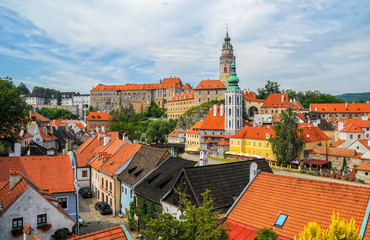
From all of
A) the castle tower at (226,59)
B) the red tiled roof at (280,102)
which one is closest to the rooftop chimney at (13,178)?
the red tiled roof at (280,102)

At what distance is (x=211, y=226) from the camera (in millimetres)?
9625

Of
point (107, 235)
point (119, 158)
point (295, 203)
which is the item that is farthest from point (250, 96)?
point (107, 235)

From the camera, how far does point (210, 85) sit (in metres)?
102

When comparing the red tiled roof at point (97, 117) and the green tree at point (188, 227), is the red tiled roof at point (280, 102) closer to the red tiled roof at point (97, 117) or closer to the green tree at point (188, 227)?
the red tiled roof at point (97, 117)

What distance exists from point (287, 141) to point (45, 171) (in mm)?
37333

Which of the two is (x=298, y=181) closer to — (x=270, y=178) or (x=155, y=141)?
(x=270, y=178)

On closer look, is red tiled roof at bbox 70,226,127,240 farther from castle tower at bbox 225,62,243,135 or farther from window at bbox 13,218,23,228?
castle tower at bbox 225,62,243,135

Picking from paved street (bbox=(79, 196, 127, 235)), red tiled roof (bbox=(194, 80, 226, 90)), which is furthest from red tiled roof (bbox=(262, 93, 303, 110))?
paved street (bbox=(79, 196, 127, 235))

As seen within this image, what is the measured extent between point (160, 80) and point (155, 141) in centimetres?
6512

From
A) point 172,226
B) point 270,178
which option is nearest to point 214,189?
point 270,178

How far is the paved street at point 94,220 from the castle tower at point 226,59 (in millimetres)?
88283

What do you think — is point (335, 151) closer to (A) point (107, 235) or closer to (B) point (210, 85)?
(A) point (107, 235)

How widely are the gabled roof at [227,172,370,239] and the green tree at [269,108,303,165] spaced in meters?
32.6

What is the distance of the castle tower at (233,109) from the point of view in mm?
66250
